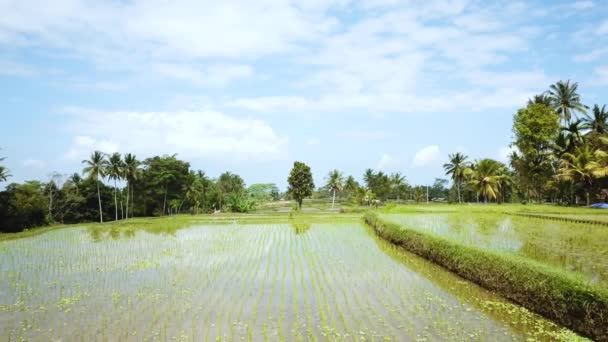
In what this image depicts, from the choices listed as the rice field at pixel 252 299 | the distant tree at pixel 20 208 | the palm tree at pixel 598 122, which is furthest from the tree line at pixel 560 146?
the distant tree at pixel 20 208

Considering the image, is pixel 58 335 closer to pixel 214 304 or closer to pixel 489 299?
pixel 214 304

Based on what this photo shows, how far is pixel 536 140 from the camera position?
3594 cm

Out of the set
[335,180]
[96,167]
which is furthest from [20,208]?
[335,180]

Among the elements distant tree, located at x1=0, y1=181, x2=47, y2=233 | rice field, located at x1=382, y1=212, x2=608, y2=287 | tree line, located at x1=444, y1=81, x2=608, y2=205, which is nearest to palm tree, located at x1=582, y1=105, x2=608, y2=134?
tree line, located at x1=444, y1=81, x2=608, y2=205

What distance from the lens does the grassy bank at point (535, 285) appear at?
6.14 meters

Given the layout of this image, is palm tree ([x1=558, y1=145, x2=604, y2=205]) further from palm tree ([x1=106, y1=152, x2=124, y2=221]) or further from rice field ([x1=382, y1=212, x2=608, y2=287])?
palm tree ([x1=106, y1=152, x2=124, y2=221])

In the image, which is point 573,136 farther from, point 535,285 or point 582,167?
point 535,285

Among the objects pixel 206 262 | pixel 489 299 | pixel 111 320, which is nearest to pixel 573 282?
pixel 489 299

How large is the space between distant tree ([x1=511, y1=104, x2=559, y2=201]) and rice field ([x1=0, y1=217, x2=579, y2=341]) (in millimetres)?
26204

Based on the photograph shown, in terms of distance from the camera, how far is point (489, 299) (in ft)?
28.1

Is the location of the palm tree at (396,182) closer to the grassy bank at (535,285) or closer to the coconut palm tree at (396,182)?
the coconut palm tree at (396,182)

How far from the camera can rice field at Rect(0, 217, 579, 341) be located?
6750 millimetres

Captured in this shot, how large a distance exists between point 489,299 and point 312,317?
384 cm

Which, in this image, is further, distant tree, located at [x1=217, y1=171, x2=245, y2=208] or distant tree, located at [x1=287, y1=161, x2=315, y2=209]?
distant tree, located at [x1=217, y1=171, x2=245, y2=208]
